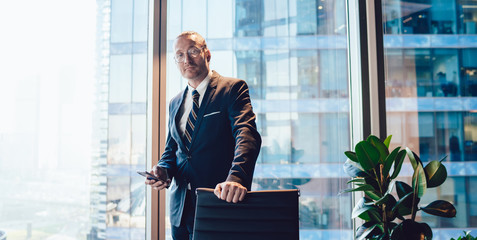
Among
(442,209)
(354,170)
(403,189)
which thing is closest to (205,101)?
(354,170)

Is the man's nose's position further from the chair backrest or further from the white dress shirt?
the chair backrest

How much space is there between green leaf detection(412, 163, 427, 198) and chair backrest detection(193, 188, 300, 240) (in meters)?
1.08

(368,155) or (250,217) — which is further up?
(368,155)

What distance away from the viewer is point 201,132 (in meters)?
1.67

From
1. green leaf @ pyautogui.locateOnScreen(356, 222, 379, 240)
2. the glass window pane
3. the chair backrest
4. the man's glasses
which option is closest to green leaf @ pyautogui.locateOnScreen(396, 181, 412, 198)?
green leaf @ pyautogui.locateOnScreen(356, 222, 379, 240)

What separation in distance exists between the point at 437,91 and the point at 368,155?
1007 mm

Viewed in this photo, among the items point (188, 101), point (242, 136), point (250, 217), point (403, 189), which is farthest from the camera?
point (403, 189)

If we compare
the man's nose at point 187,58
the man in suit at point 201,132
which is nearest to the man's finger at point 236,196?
the man in suit at point 201,132

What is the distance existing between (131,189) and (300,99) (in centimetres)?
135

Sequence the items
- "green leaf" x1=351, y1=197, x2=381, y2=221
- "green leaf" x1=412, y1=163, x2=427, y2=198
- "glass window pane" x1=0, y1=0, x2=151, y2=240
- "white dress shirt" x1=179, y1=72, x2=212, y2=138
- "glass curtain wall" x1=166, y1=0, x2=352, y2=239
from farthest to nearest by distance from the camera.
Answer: "glass curtain wall" x1=166, y1=0, x2=352, y2=239 < "glass window pane" x1=0, y1=0, x2=151, y2=240 < "green leaf" x1=351, y1=197, x2=381, y2=221 < "green leaf" x1=412, y1=163, x2=427, y2=198 < "white dress shirt" x1=179, y1=72, x2=212, y2=138

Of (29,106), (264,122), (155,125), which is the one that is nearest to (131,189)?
(155,125)

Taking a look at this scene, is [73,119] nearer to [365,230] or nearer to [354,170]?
[354,170]

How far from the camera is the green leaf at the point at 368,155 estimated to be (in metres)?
2.08

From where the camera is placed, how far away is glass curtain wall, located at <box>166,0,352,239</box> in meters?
2.55
